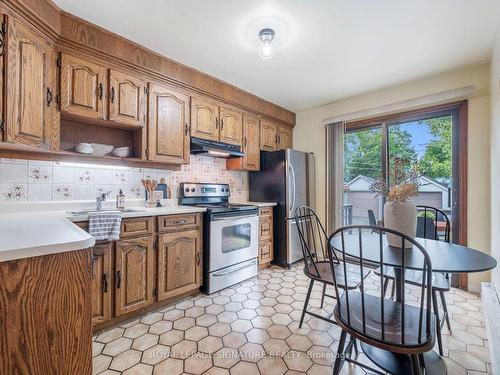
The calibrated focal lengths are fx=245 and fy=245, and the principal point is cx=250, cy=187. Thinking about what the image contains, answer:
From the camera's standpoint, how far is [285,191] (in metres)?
3.33

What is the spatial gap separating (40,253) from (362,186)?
357 cm

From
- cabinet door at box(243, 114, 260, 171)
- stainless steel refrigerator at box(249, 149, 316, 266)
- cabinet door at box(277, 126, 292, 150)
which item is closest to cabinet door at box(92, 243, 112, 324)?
cabinet door at box(243, 114, 260, 171)

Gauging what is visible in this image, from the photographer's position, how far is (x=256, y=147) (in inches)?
139

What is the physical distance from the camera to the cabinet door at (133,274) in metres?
1.94

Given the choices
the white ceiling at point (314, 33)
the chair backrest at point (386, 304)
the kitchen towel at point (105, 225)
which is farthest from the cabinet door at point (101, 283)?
the white ceiling at point (314, 33)

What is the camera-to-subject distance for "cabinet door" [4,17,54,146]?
155cm

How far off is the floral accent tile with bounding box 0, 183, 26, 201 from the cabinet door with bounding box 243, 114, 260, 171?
7.44 feet

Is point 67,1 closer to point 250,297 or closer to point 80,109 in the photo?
point 80,109

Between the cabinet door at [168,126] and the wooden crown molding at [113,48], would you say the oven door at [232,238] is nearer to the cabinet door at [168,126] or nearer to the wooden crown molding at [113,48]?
the cabinet door at [168,126]

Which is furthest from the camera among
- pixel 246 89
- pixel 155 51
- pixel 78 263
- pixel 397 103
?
pixel 246 89

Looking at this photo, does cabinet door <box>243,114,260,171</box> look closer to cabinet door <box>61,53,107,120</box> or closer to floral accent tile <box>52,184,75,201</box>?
cabinet door <box>61,53,107,120</box>

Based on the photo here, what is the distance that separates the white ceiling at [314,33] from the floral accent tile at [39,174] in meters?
1.23

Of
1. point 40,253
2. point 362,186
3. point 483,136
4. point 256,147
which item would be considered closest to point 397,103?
A: point 483,136

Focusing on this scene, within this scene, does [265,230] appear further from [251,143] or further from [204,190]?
[251,143]
